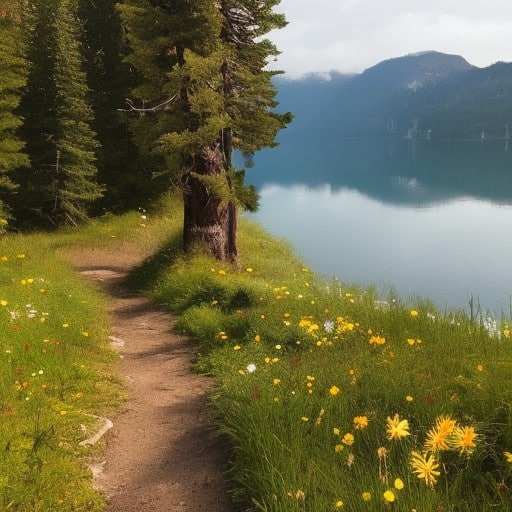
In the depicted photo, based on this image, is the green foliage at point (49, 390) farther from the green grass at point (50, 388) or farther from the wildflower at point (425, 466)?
the wildflower at point (425, 466)

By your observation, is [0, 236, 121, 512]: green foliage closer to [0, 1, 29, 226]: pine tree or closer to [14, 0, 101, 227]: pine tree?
[0, 1, 29, 226]: pine tree

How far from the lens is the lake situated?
23.2 m

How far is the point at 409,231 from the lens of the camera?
39.0 meters

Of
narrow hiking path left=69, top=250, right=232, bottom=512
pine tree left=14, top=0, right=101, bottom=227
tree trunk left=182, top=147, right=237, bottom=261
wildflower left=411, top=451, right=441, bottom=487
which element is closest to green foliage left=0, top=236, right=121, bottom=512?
narrow hiking path left=69, top=250, right=232, bottom=512

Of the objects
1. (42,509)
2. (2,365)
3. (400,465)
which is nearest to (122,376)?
(2,365)

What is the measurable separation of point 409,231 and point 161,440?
122 ft

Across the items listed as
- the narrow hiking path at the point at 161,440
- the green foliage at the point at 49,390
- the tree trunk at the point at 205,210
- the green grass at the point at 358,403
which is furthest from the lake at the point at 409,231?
the green foliage at the point at 49,390

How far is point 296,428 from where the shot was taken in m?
3.68

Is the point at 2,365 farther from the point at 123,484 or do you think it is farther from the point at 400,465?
the point at 400,465

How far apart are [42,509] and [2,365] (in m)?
2.33

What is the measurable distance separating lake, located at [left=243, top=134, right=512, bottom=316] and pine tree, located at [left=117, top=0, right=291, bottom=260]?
473cm

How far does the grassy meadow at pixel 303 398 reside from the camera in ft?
9.65

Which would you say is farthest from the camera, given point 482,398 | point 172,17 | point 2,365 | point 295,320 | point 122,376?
point 172,17

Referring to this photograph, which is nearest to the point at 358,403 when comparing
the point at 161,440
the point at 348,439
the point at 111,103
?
the point at 348,439
